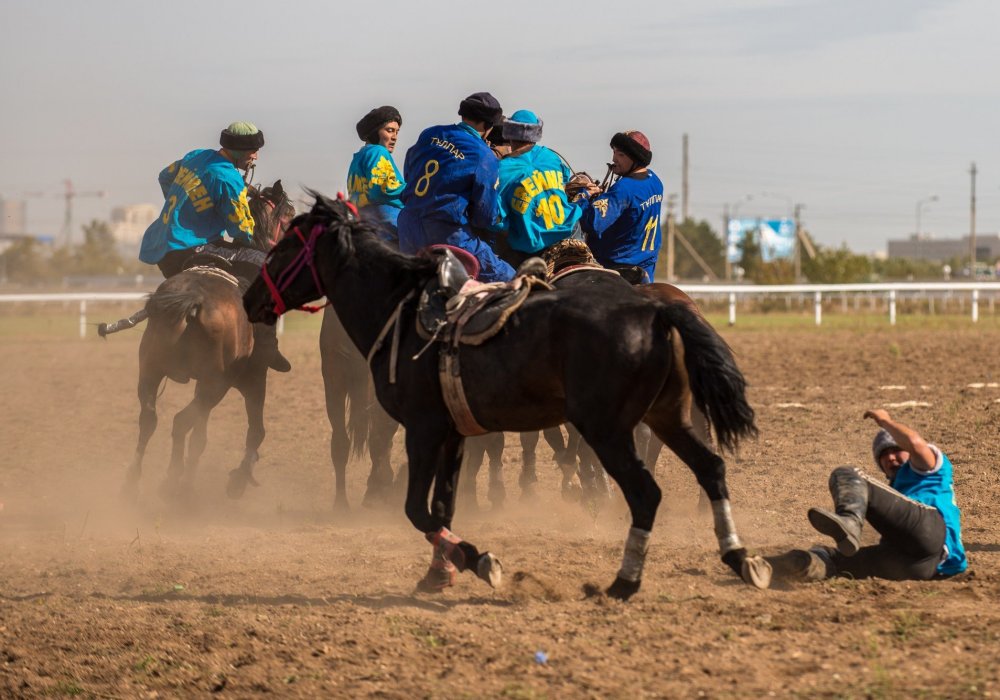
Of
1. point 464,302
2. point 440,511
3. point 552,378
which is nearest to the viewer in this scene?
point 552,378

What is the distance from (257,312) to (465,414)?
1.64 metres

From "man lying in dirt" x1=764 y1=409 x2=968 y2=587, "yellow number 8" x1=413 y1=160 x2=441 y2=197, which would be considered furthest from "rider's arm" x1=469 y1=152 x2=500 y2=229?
"man lying in dirt" x1=764 y1=409 x2=968 y2=587

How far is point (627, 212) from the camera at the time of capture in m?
8.71

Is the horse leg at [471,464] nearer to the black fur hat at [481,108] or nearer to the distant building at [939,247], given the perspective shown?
the black fur hat at [481,108]

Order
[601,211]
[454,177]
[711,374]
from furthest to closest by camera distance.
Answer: [601,211]
[454,177]
[711,374]

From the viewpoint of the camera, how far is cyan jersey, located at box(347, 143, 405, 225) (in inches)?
367

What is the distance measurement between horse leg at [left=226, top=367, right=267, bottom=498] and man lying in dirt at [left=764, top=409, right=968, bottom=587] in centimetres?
491

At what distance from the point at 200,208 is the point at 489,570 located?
5272 millimetres

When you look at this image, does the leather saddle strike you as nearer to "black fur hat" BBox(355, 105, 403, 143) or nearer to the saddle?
the saddle

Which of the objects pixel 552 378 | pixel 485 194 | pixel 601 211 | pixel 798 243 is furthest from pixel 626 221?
pixel 798 243

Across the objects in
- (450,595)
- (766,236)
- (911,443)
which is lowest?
(450,595)

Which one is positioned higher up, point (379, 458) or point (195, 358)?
point (195, 358)

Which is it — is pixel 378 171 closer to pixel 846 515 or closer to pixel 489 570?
pixel 489 570

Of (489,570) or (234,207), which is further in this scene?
(234,207)
